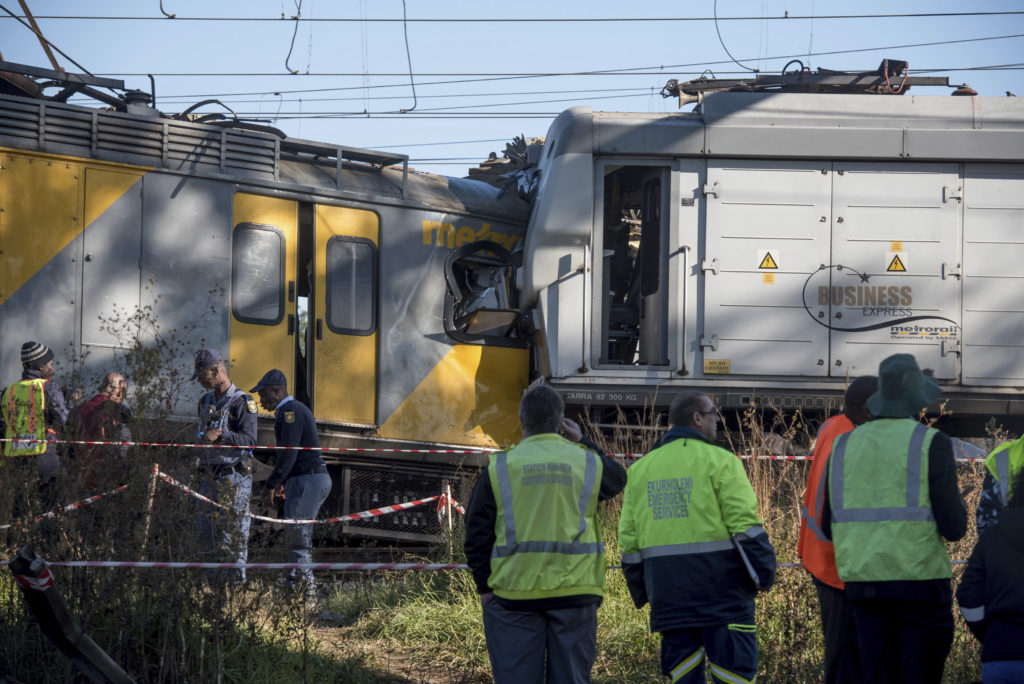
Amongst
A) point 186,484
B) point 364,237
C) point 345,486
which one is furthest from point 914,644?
point 364,237

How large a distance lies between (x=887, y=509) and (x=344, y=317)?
5.83m

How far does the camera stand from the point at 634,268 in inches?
368

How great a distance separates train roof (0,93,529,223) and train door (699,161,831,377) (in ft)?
7.54

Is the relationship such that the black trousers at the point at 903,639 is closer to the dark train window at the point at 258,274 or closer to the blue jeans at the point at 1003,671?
the blue jeans at the point at 1003,671

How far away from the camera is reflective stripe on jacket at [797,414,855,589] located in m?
4.33

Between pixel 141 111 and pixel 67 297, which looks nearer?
pixel 67 297

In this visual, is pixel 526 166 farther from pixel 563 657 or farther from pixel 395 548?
pixel 563 657

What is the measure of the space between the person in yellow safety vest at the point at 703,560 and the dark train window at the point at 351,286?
203 inches

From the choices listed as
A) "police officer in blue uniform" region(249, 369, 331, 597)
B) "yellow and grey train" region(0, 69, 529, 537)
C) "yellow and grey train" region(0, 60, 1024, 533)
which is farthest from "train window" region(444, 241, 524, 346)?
"police officer in blue uniform" region(249, 369, 331, 597)

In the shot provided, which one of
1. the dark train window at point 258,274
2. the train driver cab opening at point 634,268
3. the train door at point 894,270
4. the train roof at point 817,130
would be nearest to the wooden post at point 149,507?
the dark train window at point 258,274

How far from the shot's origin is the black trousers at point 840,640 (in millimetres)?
4316

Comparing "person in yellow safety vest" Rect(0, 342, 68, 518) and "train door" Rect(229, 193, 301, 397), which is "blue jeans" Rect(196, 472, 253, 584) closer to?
"person in yellow safety vest" Rect(0, 342, 68, 518)

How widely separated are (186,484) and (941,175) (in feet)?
20.9

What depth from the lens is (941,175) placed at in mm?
8586
